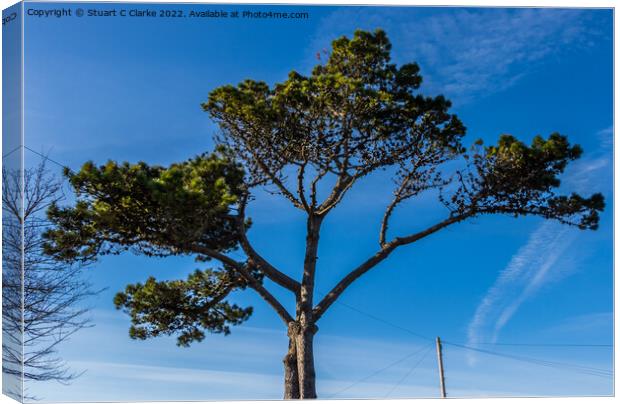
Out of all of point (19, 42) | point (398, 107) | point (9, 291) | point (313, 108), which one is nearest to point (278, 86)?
point (313, 108)

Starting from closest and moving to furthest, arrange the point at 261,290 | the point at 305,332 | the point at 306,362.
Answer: the point at 306,362 → the point at 305,332 → the point at 261,290

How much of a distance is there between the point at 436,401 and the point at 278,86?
579cm

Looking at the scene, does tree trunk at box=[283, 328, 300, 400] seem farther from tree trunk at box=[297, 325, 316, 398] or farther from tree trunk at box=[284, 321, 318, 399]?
tree trunk at box=[297, 325, 316, 398]

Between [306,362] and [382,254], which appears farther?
[382,254]

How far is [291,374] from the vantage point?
10.7 metres

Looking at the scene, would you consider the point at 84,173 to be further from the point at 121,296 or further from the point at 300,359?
the point at 300,359

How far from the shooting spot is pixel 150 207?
9.87m

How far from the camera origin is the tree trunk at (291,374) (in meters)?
10.6

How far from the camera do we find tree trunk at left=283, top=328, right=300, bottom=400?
10609 mm

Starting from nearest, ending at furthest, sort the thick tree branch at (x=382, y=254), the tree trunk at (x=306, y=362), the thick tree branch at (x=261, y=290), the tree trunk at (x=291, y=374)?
the tree trunk at (x=306, y=362)
the tree trunk at (x=291, y=374)
the thick tree branch at (x=261, y=290)
the thick tree branch at (x=382, y=254)

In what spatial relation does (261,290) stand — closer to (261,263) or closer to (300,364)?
(261,263)

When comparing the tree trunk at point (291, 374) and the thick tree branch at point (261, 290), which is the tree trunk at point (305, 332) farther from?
the thick tree branch at point (261, 290)

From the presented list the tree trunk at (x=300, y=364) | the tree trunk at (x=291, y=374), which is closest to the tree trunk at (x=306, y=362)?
the tree trunk at (x=300, y=364)

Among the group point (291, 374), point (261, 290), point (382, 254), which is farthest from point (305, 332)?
point (382, 254)
